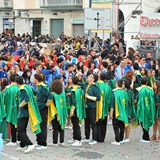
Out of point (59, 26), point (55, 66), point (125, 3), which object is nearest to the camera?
point (55, 66)

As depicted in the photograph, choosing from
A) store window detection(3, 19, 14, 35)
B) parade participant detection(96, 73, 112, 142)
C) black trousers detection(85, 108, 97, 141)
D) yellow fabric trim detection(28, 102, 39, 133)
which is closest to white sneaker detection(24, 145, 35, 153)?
yellow fabric trim detection(28, 102, 39, 133)

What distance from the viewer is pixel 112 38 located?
25.5 meters

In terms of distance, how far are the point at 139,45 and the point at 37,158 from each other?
13.0 metres

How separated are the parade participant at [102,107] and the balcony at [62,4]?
89.2 feet

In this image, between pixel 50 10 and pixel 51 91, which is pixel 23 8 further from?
pixel 51 91

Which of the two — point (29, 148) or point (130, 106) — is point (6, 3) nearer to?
point (130, 106)

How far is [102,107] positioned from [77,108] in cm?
75

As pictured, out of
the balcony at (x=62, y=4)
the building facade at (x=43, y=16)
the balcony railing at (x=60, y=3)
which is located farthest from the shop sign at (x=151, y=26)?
the balcony railing at (x=60, y=3)

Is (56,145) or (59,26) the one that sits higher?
(59,26)

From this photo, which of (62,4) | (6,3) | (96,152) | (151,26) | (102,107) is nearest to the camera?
(96,152)

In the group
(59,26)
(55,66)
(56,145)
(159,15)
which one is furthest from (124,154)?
(59,26)

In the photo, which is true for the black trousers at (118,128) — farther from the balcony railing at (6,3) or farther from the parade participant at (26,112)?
the balcony railing at (6,3)

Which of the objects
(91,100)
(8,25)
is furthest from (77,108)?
(8,25)

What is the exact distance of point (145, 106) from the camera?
967 centimetres
